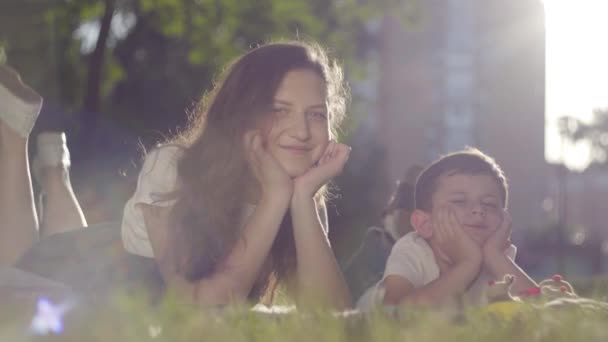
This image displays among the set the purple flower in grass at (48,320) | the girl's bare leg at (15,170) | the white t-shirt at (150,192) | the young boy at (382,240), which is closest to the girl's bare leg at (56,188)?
the girl's bare leg at (15,170)

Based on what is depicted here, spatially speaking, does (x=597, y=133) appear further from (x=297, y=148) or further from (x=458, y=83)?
(x=297, y=148)

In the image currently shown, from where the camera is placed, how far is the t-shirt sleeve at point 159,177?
389cm

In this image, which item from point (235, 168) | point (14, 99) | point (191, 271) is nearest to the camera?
point (191, 271)

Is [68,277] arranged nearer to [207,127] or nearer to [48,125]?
[207,127]

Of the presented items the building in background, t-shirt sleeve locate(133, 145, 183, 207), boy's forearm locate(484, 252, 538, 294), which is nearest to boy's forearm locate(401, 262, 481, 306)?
boy's forearm locate(484, 252, 538, 294)

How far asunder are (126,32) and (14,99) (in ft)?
64.8

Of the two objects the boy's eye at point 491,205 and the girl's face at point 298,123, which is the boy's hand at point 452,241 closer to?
the boy's eye at point 491,205

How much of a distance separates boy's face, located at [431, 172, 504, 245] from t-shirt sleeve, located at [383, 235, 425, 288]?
0.22m

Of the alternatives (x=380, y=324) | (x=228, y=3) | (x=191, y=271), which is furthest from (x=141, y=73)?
(x=380, y=324)

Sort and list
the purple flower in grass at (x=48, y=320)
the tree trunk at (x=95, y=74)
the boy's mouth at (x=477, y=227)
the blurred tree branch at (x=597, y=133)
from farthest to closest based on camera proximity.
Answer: the blurred tree branch at (x=597, y=133) < the tree trunk at (x=95, y=74) < the boy's mouth at (x=477, y=227) < the purple flower in grass at (x=48, y=320)

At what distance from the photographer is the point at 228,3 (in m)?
20.4

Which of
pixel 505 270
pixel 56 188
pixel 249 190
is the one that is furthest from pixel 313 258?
pixel 56 188

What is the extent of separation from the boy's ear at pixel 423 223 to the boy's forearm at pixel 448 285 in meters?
0.43

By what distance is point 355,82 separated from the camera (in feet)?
127
